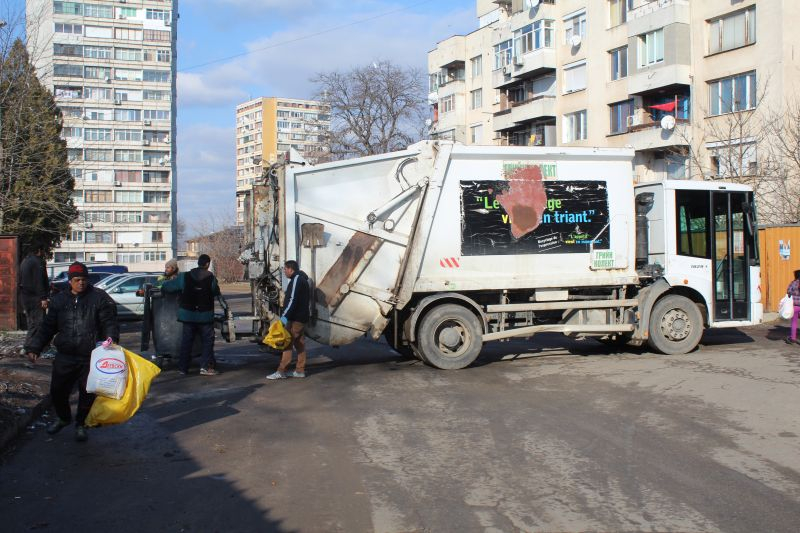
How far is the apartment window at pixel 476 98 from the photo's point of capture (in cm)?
5094

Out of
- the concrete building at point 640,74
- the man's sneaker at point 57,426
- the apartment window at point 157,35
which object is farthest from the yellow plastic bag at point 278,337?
the apartment window at point 157,35

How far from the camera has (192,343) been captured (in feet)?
36.7

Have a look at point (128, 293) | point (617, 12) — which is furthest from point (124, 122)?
point (128, 293)

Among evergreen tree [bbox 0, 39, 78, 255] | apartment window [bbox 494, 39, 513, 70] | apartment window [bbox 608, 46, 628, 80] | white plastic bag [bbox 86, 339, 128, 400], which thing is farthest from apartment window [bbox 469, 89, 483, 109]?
white plastic bag [bbox 86, 339, 128, 400]

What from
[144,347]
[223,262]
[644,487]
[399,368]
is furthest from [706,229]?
[223,262]

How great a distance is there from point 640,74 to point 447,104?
20005 millimetres

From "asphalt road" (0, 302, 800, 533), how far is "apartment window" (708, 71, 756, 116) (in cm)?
2330

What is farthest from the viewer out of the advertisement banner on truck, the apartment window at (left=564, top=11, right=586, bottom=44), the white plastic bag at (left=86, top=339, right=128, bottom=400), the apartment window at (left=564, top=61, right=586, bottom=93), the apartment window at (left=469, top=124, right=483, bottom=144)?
the apartment window at (left=469, top=124, right=483, bottom=144)

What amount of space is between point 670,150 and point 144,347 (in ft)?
93.6

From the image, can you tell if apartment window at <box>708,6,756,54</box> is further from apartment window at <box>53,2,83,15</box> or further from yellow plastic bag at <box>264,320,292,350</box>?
apartment window at <box>53,2,83,15</box>

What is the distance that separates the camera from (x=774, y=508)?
16.9ft

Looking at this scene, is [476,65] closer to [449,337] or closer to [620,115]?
[620,115]

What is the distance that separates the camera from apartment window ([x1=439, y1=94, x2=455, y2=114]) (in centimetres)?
5288

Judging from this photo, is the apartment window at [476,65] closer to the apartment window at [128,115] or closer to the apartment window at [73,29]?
the apartment window at [128,115]
